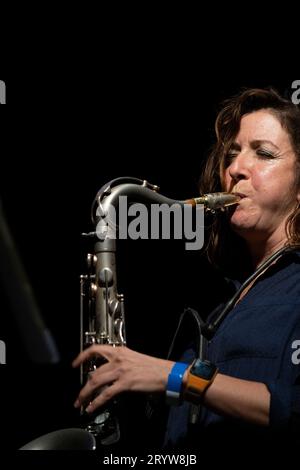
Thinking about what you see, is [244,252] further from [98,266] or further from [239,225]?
[98,266]

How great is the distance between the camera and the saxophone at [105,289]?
176cm

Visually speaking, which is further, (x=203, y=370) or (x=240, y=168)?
(x=240, y=168)

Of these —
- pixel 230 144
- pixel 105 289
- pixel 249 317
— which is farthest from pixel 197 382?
pixel 230 144

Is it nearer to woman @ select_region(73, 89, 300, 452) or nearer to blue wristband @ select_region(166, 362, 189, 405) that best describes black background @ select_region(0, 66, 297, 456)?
woman @ select_region(73, 89, 300, 452)

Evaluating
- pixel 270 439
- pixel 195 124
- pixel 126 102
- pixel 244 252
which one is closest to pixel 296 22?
pixel 195 124

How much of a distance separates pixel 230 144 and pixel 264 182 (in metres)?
0.32

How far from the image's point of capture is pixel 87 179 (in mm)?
2629

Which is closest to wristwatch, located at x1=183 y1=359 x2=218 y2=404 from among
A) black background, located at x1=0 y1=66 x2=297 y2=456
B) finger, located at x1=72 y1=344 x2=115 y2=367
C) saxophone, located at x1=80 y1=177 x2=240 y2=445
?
finger, located at x1=72 y1=344 x2=115 y2=367

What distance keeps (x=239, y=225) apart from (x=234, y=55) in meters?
1.06

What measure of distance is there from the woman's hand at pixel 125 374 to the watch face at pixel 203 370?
68 millimetres

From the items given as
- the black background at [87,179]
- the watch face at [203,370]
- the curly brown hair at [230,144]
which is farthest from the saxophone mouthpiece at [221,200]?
the watch face at [203,370]

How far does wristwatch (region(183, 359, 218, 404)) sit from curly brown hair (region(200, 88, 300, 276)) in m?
0.71

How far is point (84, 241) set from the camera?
2.56m

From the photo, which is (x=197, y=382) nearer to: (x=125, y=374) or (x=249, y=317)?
(x=125, y=374)
